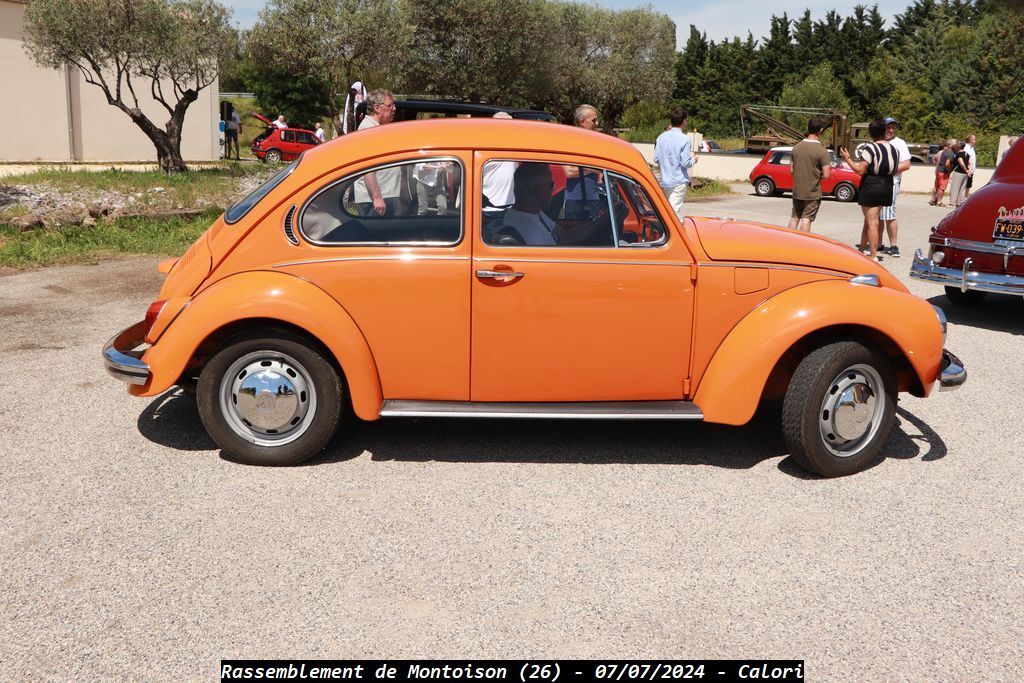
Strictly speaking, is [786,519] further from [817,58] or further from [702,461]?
[817,58]

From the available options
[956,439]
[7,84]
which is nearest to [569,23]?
[7,84]

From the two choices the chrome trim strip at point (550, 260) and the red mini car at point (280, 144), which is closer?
the chrome trim strip at point (550, 260)

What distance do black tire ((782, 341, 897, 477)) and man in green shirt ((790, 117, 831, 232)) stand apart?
7.10 m

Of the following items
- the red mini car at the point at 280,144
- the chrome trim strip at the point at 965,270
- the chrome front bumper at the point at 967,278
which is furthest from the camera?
the red mini car at the point at 280,144

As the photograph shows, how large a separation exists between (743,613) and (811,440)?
1.45 meters

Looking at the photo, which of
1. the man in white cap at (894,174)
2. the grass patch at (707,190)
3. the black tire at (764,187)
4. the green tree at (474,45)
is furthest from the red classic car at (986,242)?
the green tree at (474,45)

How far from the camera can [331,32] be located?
29047 millimetres

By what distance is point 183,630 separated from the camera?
3213 millimetres

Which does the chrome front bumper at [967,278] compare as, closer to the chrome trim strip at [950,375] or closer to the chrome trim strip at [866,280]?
the chrome trim strip at [950,375]

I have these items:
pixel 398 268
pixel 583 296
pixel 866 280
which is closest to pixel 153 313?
pixel 398 268

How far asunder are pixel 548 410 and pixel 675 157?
7.26 metres

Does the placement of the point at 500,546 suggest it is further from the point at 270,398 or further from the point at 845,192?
the point at 845,192

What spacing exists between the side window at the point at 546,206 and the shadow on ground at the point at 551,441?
1.20 meters

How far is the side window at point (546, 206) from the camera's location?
464cm
